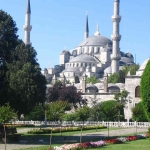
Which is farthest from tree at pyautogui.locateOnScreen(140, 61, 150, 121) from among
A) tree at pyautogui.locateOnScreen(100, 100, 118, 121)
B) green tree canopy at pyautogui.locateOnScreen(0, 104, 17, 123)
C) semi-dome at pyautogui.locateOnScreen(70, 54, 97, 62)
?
semi-dome at pyautogui.locateOnScreen(70, 54, 97, 62)

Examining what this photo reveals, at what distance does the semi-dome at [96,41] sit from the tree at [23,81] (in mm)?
74014

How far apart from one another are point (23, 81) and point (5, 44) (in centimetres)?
212

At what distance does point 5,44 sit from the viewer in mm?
17062

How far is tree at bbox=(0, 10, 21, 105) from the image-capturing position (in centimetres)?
1634

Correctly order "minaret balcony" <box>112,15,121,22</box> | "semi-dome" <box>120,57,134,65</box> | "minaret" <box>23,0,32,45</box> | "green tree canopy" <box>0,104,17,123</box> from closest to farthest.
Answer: "green tree canopy" <box>0,104,17,123</box> → "minaret balcony" <box>112,15,121,22</box> → "minaret" <box>23,0,32,45</box> → "semi-dome" <box>120,57,134,65</box>

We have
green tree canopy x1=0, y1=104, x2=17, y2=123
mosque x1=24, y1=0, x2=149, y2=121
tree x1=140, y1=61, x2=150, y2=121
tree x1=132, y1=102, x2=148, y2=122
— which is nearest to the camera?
tree x1=140, y1=61, x2=150, y2=121

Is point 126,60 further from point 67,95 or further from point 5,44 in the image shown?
point 5,44

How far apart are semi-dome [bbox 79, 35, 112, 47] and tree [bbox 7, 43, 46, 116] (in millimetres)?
74014

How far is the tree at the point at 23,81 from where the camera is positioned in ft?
52.4

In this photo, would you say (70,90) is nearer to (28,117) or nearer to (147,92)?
(28,117)

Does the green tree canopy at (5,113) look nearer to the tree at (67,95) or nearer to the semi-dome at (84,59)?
the tree at (67,95)

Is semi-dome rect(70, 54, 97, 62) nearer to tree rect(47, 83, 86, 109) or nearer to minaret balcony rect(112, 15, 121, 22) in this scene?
minaret balcony rect(112, 15, 121, 22)

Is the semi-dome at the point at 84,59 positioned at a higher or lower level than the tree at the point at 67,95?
higher

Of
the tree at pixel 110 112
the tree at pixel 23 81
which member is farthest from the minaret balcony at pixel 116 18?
the tree at pixel 23 81
